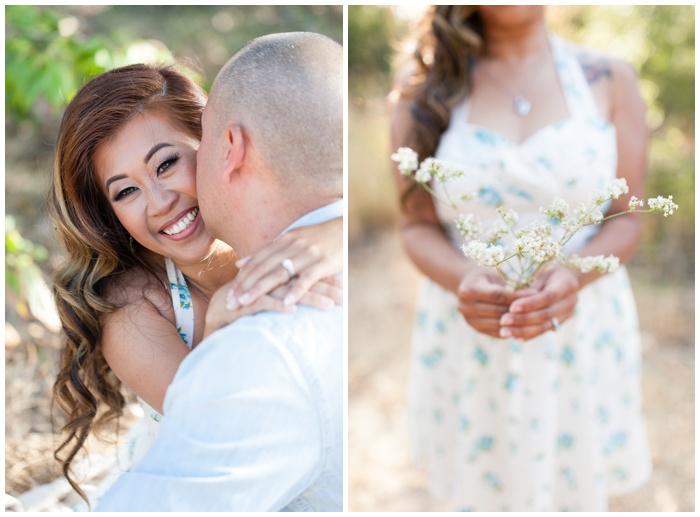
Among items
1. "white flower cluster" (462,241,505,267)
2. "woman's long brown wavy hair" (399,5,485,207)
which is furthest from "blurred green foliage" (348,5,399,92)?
"white flower cluster" (462,241,505,267)

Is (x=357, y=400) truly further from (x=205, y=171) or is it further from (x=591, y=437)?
(x=205, y=171)

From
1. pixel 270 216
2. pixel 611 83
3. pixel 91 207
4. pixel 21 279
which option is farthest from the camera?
pixel 21 279

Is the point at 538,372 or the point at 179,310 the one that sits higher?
the point at 179,310

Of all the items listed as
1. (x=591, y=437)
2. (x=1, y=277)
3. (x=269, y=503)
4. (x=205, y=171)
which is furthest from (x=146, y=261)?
(x=591, y=437)

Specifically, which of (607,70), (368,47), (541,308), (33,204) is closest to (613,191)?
(541,308)

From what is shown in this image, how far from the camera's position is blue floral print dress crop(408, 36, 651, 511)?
6.77 feet

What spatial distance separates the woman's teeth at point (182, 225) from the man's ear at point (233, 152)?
7.9 inches

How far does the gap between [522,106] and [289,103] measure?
0.99m

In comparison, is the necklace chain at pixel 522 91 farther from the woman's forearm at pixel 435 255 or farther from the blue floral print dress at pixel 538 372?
the woman's forearm at pixel 435 255

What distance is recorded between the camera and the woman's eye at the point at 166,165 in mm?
1548

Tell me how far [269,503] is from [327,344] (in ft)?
0.99

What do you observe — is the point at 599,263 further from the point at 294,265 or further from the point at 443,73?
the point at 443,73

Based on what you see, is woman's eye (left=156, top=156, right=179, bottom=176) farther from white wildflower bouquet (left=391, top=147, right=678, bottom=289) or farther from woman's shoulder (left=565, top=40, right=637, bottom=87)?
woman's shoulder (left=565, top=40, right=637, bottom=87)

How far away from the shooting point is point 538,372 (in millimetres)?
2217
